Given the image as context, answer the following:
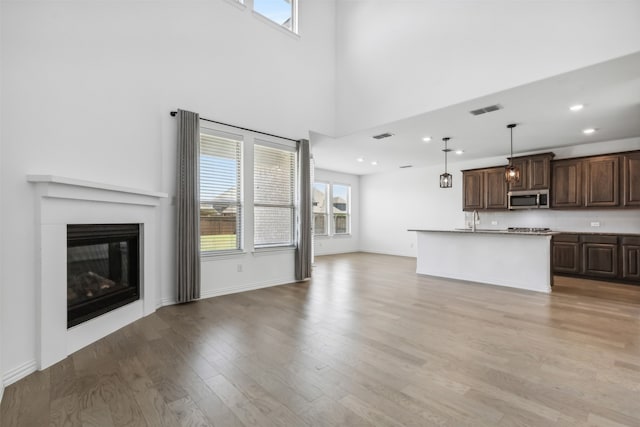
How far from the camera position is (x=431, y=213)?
29.9ft

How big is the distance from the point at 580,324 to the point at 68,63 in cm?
605

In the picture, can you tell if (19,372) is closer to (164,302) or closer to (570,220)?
(164,302)

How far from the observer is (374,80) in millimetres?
5426

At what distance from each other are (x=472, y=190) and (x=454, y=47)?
4386 mm

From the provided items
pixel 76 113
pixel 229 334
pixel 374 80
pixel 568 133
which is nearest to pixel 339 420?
pixel 229 334

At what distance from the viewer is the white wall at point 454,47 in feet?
10.8

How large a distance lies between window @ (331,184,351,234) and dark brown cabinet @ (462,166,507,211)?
397cm

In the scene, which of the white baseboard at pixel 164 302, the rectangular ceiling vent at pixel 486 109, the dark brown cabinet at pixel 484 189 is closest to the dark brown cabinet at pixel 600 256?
the dark brown cabinet at pixel 484 189

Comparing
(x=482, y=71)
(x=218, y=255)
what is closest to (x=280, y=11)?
(x=482, y=71)

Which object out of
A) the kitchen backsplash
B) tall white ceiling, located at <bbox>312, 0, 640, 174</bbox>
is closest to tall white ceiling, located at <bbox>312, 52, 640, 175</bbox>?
tall white ceiling, located at <bbox>312, 0, 640, 174</bbox>

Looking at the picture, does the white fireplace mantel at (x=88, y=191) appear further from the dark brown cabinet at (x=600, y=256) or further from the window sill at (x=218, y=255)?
the dark brown cabinet at (x=600, y=256)

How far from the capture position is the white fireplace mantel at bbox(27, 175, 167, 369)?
94.7 inches

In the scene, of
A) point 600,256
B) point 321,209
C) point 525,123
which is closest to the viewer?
point 525,123

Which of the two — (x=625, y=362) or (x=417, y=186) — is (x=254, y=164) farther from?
(x=417, y=186)
